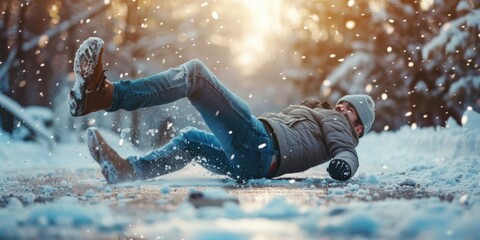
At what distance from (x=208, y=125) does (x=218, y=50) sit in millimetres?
9729

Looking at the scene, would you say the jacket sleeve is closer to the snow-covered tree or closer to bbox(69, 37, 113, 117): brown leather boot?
bbox(69, 37, 113, 117): brown leather boot

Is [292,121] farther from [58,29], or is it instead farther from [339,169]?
[58,29]

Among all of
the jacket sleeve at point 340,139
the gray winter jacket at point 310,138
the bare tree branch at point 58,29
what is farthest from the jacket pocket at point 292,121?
the bare tree branch at point 58,29

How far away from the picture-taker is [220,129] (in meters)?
2.88

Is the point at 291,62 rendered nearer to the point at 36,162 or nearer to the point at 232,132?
the point at 36,162

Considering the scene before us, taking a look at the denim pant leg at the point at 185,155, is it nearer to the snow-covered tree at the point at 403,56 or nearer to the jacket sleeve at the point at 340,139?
the jacket sleeve at the point at 340,139

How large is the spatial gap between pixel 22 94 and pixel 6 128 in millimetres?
1337

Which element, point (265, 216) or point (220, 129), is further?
point (220, 129)

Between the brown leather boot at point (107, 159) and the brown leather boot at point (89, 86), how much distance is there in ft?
1.90

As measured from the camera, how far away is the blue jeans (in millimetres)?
2537

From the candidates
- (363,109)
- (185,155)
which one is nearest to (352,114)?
(363,109)

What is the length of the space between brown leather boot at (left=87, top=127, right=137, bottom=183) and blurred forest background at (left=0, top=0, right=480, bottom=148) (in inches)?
246

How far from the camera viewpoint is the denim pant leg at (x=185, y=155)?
323 cm

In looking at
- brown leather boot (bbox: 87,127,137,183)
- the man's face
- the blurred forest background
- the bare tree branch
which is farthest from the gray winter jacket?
the bare tree branch
